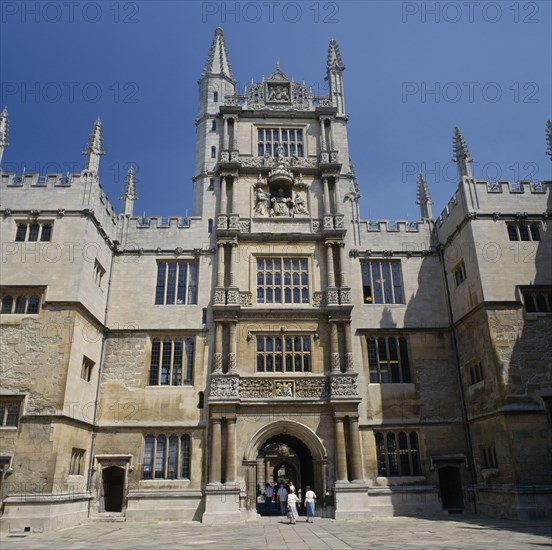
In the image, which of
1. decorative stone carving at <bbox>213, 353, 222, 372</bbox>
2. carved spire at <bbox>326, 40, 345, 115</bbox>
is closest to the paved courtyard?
decorative stone carving at <bbox>213, 353, 222, 372</bbox>

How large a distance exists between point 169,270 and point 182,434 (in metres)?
9.10

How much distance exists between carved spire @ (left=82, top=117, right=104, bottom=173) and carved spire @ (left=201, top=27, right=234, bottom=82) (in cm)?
1104

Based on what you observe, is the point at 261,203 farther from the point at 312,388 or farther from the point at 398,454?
the point at 398,454

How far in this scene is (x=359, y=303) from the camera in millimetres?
27156

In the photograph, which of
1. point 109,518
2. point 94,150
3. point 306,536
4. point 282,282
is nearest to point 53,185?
point 94,150

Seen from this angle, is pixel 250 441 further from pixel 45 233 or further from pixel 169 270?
pixel 45 233

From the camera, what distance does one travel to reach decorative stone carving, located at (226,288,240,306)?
25828mm

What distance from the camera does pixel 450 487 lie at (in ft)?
80.9

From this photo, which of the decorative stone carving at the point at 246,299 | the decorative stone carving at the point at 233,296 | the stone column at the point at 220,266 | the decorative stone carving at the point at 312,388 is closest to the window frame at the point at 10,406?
the decorative stone carving at the point at 233,296

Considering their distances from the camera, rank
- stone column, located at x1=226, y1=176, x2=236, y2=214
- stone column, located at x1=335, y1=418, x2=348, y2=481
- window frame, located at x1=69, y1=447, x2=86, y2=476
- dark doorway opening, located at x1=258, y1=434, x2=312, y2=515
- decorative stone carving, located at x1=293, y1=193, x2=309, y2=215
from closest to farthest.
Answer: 1. window frame, located at x1=69, y1=447, x2=86, y2=476
2. stone column, located at x1=335, y1=418, x2=348, y2=481
3. dark doorway opening, located at x1=258, y1=434, x2=312, y2=515
4. stone column, located at x1=226, y1=176, x2=236, y2=214
5. decorative stone carving, located at x1=293, y1=193, x2=309, y2=215

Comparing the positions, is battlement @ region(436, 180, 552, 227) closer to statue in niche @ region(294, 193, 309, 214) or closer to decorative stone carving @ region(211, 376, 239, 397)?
statue in niche @ region(294, 193, 309, 214)

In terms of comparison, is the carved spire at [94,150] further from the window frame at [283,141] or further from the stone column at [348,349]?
the stone column at [348,349]

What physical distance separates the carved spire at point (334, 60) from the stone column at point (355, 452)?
23796 mm

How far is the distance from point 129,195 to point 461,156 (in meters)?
19.7
